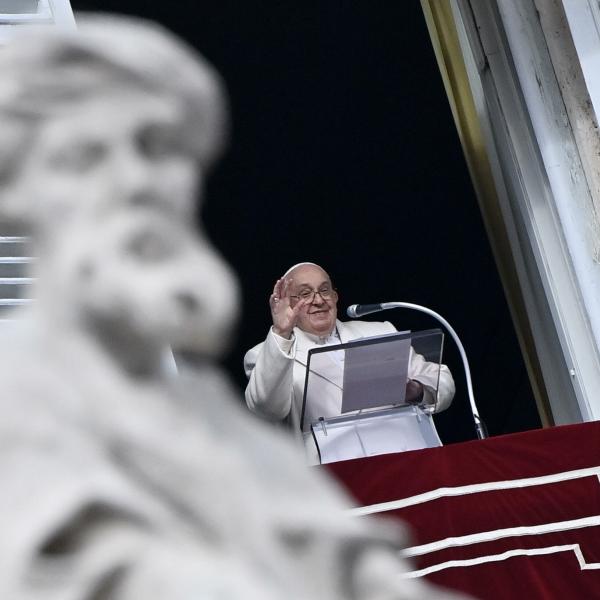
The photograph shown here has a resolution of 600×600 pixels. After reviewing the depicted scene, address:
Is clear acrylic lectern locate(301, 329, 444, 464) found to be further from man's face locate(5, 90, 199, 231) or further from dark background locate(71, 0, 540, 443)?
dark background locate(71, 0, 540, 443)

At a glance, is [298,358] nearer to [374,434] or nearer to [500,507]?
[374,434]

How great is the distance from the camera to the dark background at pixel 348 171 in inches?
255

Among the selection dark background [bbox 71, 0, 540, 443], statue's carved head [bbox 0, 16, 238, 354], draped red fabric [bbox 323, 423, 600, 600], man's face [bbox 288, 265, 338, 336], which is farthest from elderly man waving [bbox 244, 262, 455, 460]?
statue's carved head [bbox 0, 16, 238, 354]

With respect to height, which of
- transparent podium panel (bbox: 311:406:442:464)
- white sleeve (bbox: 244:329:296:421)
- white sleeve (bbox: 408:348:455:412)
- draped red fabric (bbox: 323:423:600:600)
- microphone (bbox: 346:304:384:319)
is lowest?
draped red fabric (bbox: 323:423:600:600)

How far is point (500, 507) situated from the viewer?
310 cm

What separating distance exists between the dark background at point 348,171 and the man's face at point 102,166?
5.59 m

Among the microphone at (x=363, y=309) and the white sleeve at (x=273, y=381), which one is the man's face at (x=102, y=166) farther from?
the microphone at (x=363, y=309)

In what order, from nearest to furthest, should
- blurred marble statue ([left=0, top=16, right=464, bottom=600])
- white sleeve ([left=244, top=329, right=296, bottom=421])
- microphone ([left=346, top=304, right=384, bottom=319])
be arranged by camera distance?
blurred marble statue ([left=0, top=16, right=464, bottom=600]) < white sleeve ([left=244, top=329, right=296, bottom=421]) < microphone ([left=346, top=304, right=384, bottom=319])

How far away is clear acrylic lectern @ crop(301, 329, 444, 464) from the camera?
3480mm

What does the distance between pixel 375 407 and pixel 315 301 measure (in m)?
0.80

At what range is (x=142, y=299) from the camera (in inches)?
26.1

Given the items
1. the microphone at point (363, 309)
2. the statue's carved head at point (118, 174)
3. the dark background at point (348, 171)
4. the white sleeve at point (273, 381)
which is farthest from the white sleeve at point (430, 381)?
the statue's carved head at point (118, 174)

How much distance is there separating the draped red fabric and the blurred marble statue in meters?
2.32

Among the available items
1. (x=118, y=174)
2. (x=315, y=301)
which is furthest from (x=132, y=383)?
(x=315, y=301)
